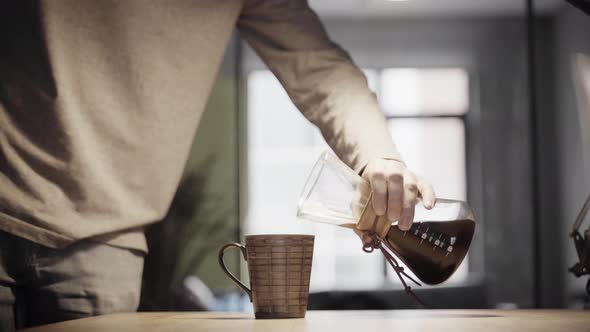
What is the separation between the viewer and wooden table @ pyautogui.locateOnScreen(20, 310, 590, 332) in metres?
0.75

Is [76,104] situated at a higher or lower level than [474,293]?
higher

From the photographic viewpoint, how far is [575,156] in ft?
10.6

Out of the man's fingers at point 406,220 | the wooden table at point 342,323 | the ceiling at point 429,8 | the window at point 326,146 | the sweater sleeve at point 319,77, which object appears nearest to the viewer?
the wooden table at point 342,323

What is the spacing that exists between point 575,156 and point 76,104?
2.65 metres

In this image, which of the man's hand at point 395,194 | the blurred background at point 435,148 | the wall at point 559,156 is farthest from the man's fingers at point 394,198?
the wall at point 559,156

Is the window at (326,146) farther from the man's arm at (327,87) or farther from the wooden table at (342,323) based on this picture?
the wooden table at (342,323)

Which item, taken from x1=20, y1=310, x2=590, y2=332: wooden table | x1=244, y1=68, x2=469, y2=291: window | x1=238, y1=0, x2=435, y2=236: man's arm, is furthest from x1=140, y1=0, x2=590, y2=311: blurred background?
x1=20, y1=310, x2=590, y2=332: wooden table

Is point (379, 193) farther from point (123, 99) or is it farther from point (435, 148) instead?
point (435, 148)

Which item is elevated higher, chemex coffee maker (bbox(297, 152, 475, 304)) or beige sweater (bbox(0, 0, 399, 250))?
beige sweater (bbox(0, 0, 399, 250))

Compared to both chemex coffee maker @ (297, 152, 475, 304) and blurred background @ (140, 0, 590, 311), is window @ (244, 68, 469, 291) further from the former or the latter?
chemex coffee maker @ (297, 152, 475, 304)

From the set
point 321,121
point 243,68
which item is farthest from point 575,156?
point 321,121

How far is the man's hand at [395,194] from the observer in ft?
2.78

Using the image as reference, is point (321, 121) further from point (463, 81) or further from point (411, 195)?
point (463, 81)

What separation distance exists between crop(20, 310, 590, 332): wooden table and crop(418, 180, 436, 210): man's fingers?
0.47 feet
